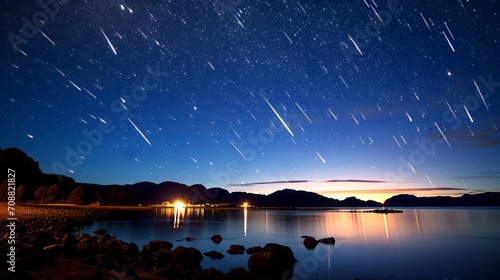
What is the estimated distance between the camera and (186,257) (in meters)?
22.3

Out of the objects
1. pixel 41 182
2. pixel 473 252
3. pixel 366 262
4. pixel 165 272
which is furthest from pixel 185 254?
pixel 41 182

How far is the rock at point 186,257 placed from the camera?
21953 millimetres

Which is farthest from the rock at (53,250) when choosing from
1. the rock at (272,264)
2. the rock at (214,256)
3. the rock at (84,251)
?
the rock at (272,264)

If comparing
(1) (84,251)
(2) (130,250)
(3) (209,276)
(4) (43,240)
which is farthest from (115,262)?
(3) (209,276)

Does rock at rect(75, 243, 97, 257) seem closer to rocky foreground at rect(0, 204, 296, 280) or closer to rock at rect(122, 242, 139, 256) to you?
rocky foreground at rect(0, 204, 296, 280)

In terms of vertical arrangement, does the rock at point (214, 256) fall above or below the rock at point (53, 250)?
below

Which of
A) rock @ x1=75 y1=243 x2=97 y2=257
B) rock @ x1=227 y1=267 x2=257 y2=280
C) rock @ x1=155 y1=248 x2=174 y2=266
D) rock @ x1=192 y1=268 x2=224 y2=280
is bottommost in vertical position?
rock @ x1=227 y1=267 x2=257 y2=280

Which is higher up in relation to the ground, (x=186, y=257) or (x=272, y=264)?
(x=186, y=257)

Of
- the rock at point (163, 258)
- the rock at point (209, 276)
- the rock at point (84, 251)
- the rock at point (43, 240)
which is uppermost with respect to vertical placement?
the rock at point (43, 240)

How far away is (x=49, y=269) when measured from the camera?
48.1ft

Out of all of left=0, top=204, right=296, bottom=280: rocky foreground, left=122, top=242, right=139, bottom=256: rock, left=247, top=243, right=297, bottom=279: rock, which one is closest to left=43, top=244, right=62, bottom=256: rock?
left=0, top=204, right=296, bottom=280: rocky foreground

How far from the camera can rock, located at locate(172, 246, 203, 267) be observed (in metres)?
22.0

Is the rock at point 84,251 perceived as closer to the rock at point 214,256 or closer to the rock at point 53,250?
the rock at point 53,250

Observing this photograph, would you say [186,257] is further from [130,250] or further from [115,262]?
[130,250]
